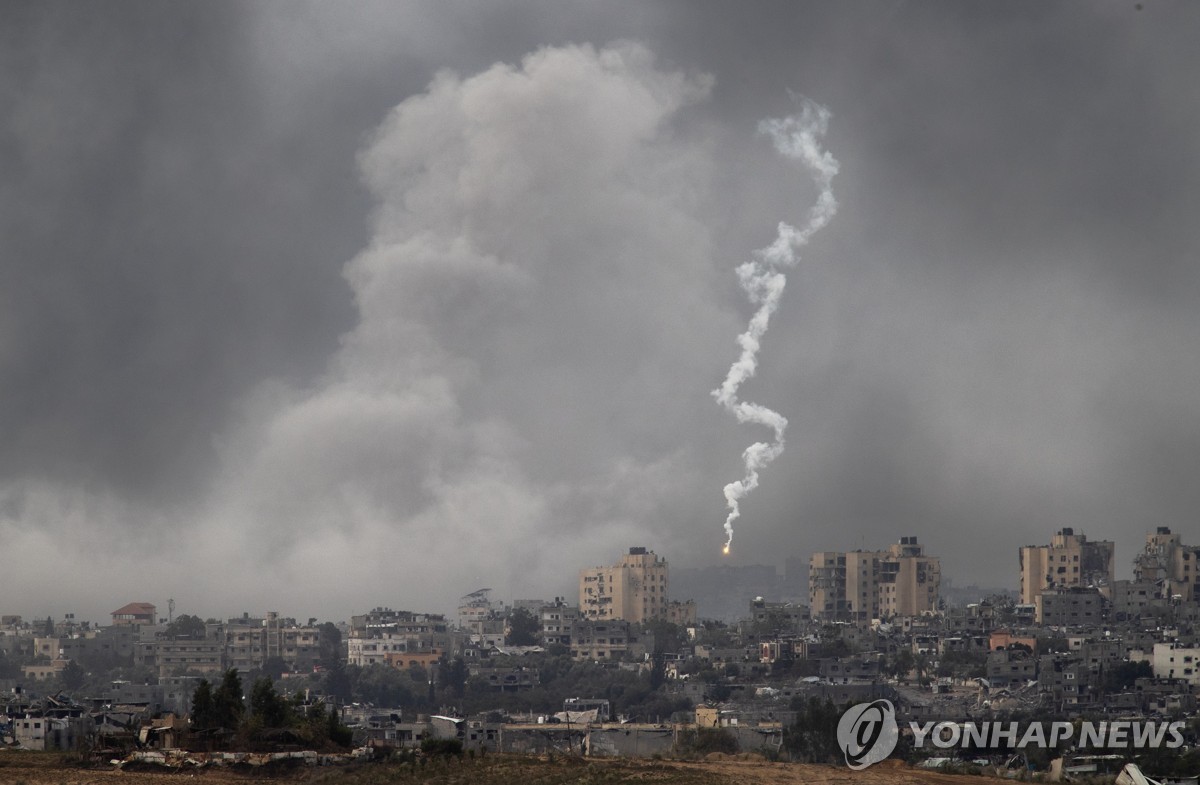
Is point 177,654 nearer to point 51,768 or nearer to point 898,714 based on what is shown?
point 898,714

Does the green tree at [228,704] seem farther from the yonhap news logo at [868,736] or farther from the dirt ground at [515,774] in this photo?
the yonhap news logo at [868,736]

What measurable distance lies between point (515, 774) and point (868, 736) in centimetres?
2333

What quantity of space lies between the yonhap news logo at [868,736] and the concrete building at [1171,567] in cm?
11433

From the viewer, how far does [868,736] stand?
243 feet

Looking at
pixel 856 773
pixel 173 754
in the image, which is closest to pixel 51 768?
pixel 173 754

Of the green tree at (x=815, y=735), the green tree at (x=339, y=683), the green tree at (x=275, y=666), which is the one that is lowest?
the green tree at (x=815, y=735)

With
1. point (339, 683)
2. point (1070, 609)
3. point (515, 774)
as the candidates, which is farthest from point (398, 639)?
point (515, 774)

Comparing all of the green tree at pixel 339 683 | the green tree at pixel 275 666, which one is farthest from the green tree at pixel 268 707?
the green tree at pixel 275 666

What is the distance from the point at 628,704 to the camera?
144m

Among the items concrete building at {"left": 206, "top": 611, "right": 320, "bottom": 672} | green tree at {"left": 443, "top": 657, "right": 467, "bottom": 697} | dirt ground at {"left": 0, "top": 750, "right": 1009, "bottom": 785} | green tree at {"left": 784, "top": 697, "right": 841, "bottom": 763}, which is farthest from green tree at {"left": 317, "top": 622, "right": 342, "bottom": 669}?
dirt ground at {"left": 0, "top": 750, "right": 1009, "bottom": 785}

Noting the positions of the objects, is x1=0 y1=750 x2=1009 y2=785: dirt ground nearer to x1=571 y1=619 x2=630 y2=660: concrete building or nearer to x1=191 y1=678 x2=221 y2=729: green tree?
x1=191 y1=678 x2=221 y2=729: green tree

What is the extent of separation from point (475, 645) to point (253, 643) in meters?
21.8

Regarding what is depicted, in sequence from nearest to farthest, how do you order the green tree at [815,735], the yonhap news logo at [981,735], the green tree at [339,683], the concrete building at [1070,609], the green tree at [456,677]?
the yonhap news logo at [981,735]
the green tree at [815,735]
the green tree at [339,683]
the green tree at [456,677]
the concrete building at [1070,609]

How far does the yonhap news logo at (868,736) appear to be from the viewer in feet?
217
